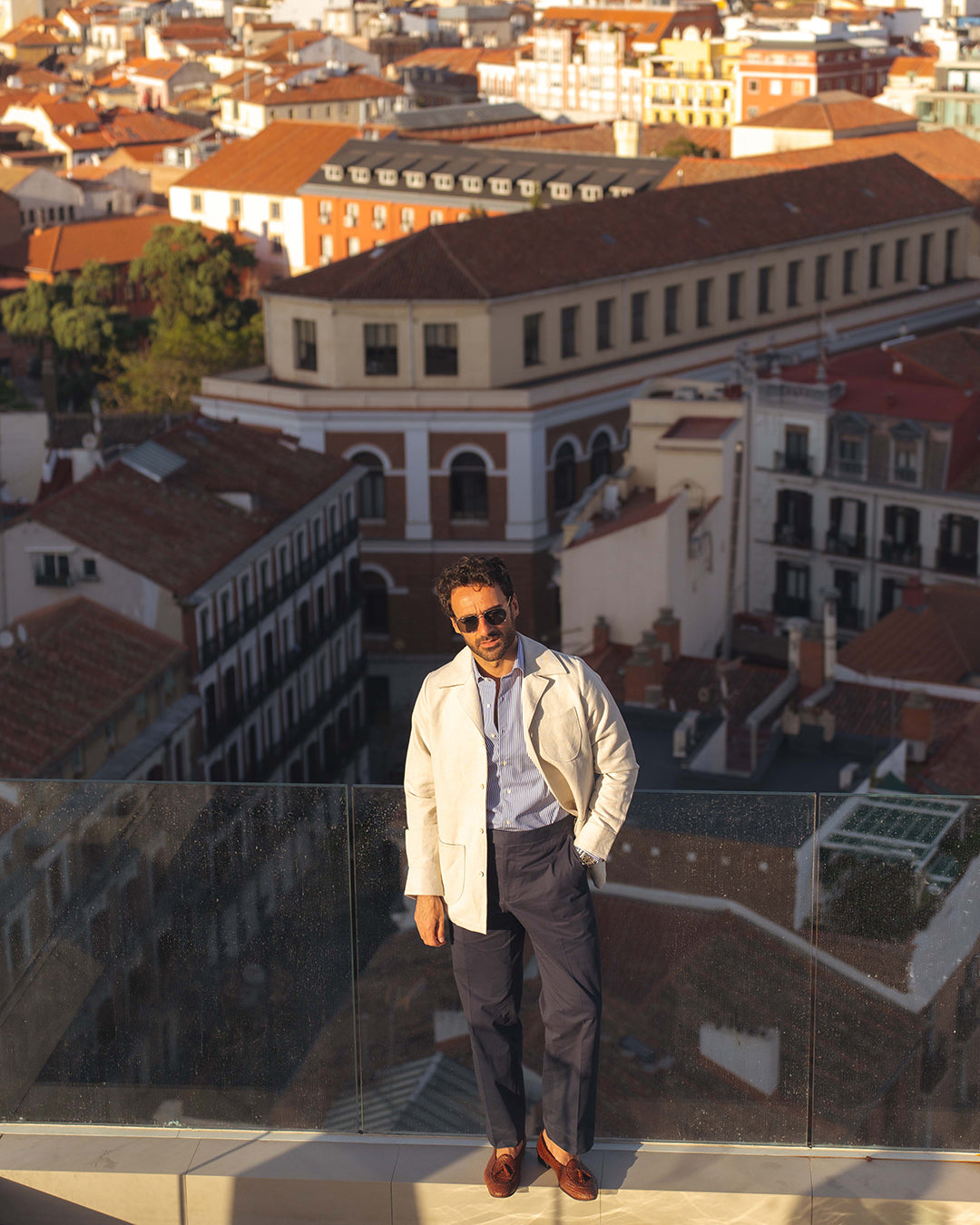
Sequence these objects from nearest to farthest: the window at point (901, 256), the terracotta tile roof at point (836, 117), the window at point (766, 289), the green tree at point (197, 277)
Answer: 1. the window at point (766, 289)
2. the window at point (901, 256)
3. the green tree at point (197, 277)
4. the terracotta tile roof at point (836, 117)

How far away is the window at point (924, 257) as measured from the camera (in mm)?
61938

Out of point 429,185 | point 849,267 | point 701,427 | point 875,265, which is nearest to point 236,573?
point 701,427

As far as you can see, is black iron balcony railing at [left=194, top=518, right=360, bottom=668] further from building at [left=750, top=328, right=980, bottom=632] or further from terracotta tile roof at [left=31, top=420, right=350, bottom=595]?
building at [left=750, top=328, right=980, bottom=632]

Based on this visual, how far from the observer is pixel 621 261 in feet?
173

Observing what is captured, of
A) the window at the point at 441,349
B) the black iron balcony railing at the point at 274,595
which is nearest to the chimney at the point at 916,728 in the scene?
the black iron balcony railing at the point at 274,595

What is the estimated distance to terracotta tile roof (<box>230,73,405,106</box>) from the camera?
124m

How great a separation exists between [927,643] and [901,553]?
7.73 m

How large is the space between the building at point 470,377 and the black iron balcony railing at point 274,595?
2.72 meters

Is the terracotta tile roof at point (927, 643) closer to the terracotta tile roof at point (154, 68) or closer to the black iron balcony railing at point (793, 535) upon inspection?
the black iron balcony railing at point (793, 535)

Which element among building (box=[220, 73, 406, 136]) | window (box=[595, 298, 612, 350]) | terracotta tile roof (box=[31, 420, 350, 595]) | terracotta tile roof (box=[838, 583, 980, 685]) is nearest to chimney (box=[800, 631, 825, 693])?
terracotta tile roof (box=[838, 583, 980, 685])

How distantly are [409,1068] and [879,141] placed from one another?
7401 cm

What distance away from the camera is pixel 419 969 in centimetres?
824

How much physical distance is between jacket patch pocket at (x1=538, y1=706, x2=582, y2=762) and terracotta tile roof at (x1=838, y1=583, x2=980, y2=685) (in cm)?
2880

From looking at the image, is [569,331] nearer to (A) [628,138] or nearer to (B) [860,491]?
(B) [860,491]
